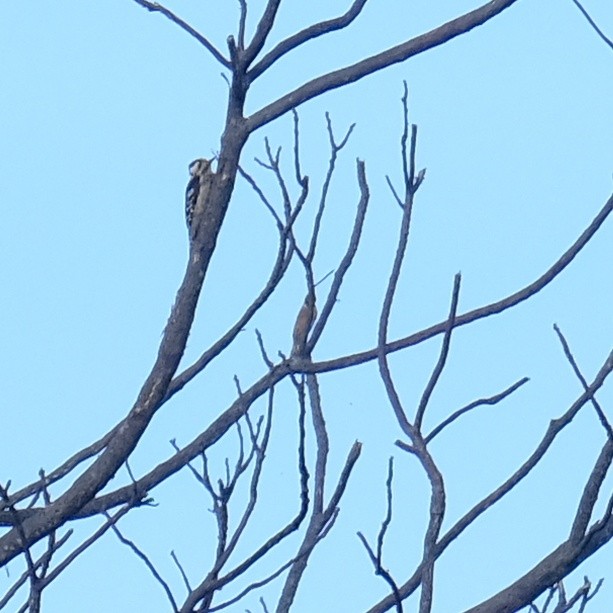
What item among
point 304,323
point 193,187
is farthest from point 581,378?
point 193,187

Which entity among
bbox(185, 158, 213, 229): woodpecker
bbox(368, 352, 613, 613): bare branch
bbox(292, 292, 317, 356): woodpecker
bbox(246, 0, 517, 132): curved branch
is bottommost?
bbox(368, 352, 613, 613): bare branch

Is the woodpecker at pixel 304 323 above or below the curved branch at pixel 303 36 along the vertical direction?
below

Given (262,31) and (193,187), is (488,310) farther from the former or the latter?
(193,187)

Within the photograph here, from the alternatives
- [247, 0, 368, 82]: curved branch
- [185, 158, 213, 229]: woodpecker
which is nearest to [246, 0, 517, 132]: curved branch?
[247, 0, 368, 82]: curved branch

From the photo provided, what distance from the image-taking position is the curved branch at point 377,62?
281 centimetres

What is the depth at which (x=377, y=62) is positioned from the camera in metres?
2.87

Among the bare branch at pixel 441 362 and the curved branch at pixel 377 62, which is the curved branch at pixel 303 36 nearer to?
the curved branch at pixel 377 62

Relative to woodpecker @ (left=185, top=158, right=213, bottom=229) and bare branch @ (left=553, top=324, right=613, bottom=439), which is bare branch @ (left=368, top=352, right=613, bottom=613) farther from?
woodpecker @ (left=185, top=158, right=213, bottom=229)

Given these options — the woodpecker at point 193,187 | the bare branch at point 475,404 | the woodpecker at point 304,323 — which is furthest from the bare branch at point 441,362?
the woodpecker at point 193,187

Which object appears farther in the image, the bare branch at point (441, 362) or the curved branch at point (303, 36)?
the curved branch at point (303, 36)

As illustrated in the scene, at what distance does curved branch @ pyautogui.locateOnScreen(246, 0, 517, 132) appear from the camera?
2.81m

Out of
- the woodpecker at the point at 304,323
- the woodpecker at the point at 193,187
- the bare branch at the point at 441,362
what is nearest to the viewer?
the bare branch at the point at 441,362

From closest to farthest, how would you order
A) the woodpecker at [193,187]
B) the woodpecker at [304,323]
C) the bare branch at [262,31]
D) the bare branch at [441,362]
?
1. the bare branch at [441,362]
2. the bare branch at [262,31]
3. the woodpecker at [304,323]
4. the woodpecker at [193,187]

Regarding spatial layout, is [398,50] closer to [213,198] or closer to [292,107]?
[292,107]
